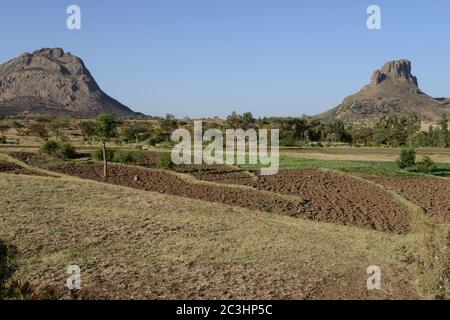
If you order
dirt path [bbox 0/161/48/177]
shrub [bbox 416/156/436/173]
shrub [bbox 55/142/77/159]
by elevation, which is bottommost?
shrub [bbox 416/156/436/173]

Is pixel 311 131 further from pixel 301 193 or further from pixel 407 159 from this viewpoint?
pixel 301 193

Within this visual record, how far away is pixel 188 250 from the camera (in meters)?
13.0

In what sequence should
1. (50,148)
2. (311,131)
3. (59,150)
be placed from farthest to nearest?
(311,131)
(50,148)
(59,150)

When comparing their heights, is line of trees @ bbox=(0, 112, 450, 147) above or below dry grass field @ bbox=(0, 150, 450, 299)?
above

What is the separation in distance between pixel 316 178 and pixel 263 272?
60.2 feet

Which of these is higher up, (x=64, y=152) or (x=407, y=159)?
(x=64, y=152)

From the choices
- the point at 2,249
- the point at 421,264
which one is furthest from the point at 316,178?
the point at 2,249

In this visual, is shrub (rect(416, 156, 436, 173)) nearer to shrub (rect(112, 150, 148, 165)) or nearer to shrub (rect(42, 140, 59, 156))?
shrub (rect(112, 150, 148, 165))

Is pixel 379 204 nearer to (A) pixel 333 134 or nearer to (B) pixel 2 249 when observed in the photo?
(B) pixel 2 249

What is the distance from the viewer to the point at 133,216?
1656 centimetres

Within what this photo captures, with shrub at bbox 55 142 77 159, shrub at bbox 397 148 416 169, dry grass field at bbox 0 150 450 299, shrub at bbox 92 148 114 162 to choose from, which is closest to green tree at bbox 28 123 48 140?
shrub at bbox 55 142 77 159

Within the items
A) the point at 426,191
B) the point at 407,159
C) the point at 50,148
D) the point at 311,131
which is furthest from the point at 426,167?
the point at 311,131

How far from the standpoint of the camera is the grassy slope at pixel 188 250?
1039cm

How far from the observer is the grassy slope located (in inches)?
409
